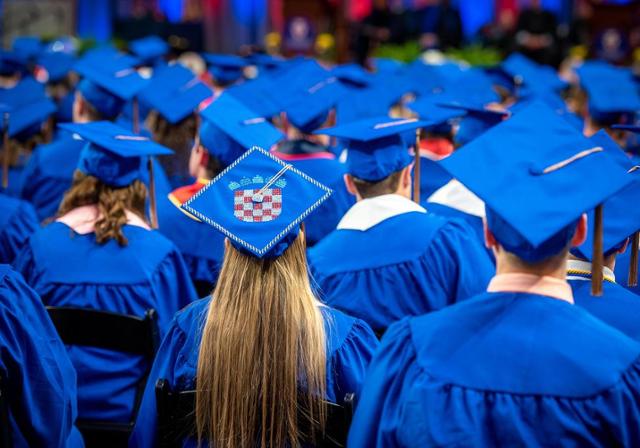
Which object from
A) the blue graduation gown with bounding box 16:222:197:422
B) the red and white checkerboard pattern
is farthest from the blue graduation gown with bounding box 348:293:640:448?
the blue graduation gown with bounding box 16:222:197:422

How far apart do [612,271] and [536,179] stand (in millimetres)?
996

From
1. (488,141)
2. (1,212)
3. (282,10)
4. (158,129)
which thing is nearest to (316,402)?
(488,141)

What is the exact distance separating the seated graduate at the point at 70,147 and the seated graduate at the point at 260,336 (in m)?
3.11

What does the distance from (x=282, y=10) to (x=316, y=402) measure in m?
14.7

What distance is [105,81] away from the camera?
550 cm

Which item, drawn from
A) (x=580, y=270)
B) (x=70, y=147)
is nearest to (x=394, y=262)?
(x=580, y=270)

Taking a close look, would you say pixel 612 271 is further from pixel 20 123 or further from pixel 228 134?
pixel 20 123

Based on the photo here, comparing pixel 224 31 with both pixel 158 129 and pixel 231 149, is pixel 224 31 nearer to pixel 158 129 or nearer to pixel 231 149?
pixel 158 129

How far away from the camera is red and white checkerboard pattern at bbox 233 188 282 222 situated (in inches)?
94.6

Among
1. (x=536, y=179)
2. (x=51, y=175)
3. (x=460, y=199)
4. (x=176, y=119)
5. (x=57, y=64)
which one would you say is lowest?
(x=57, y=64)

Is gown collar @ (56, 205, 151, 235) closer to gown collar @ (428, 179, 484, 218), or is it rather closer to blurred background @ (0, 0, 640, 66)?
gown collar @ (428, 179, 484, 218)

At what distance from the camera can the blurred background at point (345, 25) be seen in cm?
1473

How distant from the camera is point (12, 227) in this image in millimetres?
4121

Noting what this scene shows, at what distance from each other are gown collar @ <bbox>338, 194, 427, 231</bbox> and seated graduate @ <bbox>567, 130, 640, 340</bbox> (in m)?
0.79
